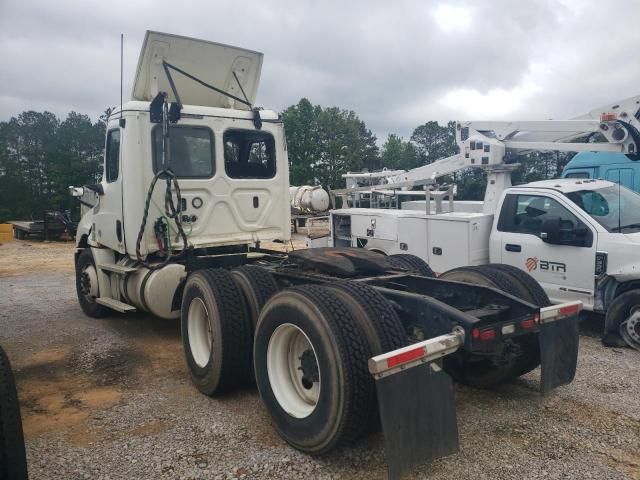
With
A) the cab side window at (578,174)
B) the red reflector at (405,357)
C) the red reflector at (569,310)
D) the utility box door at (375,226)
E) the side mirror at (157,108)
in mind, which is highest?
the side mirror at (157,108)

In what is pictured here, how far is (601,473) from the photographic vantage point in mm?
3293

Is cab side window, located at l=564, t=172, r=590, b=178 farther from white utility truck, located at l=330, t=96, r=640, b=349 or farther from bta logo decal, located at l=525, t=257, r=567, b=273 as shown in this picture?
bta logo decal, located at l=525, t=257, r=567, b=273

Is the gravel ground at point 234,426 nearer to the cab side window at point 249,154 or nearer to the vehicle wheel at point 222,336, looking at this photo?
the vehicle wheel at point 222,336

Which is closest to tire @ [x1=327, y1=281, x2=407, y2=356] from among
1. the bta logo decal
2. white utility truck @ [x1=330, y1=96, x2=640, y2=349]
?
white utility truck @ [x1=330, y1=96, x2=640, y2=349]

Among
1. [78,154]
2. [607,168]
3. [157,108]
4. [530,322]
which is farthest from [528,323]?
[78,154]

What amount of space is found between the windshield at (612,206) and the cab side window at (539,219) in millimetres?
210

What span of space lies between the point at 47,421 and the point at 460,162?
289 inches

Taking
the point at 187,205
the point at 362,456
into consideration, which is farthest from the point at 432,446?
the point at 187,205

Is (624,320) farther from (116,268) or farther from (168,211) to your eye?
(116,268)

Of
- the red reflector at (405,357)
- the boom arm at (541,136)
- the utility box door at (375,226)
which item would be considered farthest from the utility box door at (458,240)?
the red reflector at (405,357)

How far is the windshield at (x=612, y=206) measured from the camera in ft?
20.4

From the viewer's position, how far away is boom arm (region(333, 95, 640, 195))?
7016 millimetres

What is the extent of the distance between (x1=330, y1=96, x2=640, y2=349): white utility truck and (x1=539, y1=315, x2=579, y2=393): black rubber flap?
43.2 inches

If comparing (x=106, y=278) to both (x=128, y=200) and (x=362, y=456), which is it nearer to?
(x=128, y=200)
